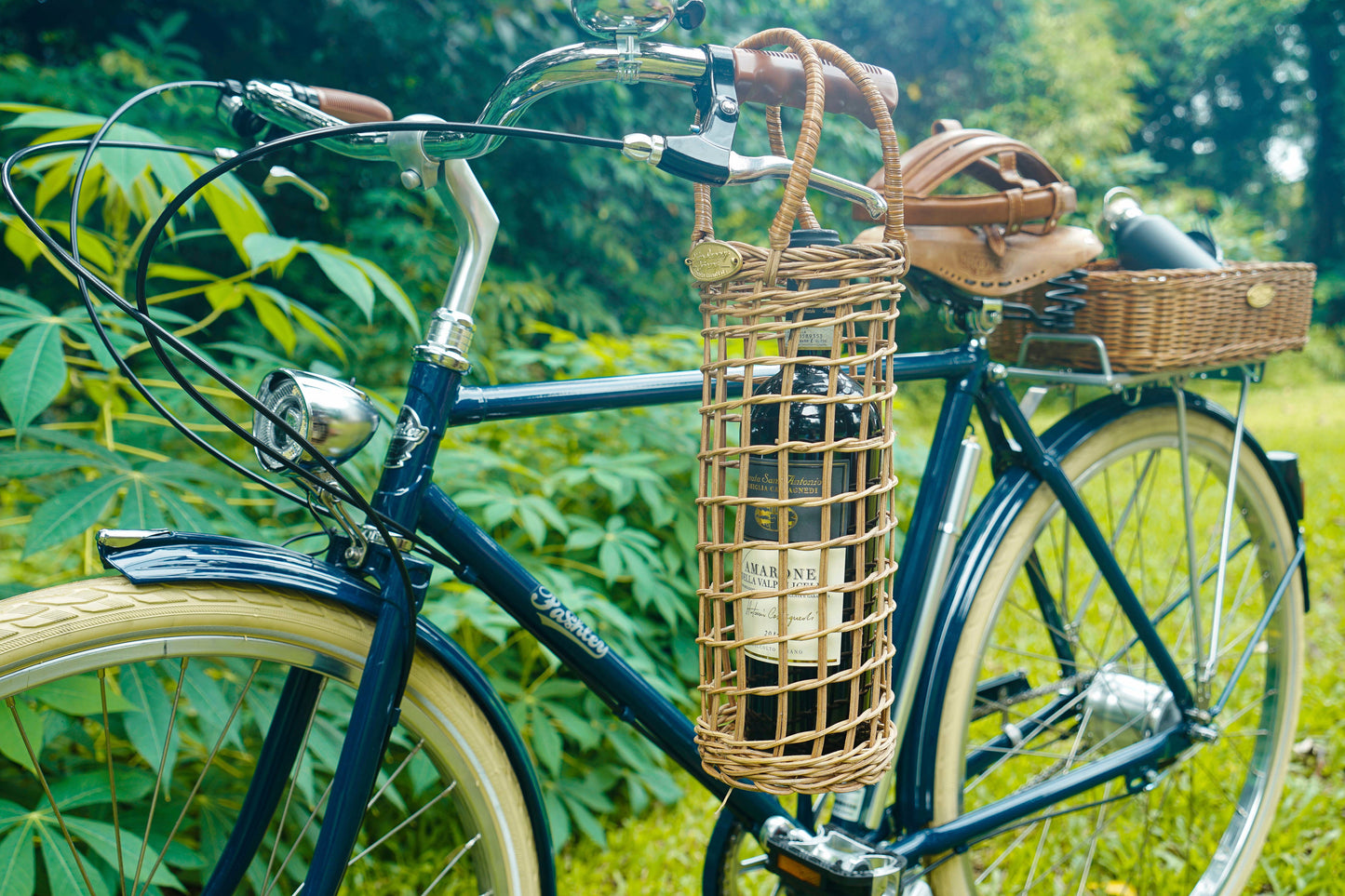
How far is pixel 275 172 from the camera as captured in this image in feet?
2.76

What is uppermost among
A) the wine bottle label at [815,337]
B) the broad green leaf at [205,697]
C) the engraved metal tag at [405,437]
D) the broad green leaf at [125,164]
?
the broad green leaf at [125,164]

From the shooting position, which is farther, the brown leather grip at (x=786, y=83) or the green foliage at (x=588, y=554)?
the green foliage at (x=588, y=554)

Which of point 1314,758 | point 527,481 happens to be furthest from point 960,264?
point 1314,758

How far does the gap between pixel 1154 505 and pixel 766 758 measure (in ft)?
11.6

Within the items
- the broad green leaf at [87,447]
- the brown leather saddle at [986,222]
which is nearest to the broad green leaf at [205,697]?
the broad green leaf at [87,447]

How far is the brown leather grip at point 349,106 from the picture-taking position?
809 millimetres

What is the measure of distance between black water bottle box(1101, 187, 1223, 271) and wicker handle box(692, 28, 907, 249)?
78 cm

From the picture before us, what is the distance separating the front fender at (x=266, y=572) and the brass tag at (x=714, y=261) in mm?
441

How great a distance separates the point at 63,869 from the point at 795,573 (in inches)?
32.9

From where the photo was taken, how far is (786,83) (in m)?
0.75

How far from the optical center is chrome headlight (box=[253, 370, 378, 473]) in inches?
27.7

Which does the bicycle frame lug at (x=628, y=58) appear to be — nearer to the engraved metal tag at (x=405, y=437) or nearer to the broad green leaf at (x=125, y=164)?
the engraved metal tag at (x=405, y=437)

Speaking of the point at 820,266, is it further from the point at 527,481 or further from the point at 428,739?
the point at 527,481

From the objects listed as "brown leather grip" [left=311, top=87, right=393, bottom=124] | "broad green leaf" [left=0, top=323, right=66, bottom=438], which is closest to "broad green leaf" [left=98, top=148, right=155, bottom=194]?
"broad green leaf" [left=0, top=323, right=66, bottom=438]
